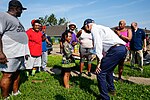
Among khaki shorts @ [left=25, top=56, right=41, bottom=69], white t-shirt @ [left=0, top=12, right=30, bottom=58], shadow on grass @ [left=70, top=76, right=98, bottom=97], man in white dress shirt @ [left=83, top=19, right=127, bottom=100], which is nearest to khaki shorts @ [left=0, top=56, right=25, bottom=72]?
white t-shirt @ [left=0, top=12, right=30, bottom=58]

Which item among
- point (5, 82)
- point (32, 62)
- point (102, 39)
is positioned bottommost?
point (5, 82)

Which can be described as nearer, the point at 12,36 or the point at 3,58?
the point at 3,58

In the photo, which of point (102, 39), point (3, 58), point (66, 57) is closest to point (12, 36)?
point (3, 58)

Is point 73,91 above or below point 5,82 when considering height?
below

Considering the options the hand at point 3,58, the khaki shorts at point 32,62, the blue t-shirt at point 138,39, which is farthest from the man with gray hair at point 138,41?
the hand at point 3,58

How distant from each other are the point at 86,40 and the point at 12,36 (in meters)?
3.14

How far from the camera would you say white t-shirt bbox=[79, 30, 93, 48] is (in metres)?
6.65

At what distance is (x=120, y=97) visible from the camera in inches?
176

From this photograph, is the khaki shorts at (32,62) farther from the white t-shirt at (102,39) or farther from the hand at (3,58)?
the white t-shirt at (102,39)

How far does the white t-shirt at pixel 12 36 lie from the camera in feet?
12.6

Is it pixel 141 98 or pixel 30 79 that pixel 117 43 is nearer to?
pixel 141 98

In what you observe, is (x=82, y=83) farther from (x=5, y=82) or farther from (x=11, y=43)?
(x=11, y=43)

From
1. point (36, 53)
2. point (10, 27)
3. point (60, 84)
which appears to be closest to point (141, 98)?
point (60, 84)

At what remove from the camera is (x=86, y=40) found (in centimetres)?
670
